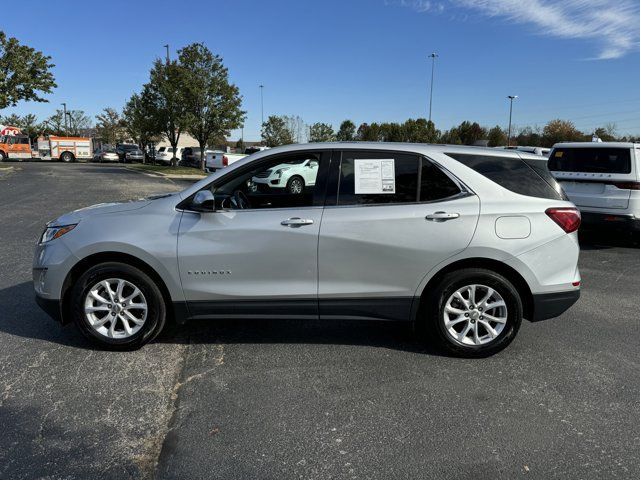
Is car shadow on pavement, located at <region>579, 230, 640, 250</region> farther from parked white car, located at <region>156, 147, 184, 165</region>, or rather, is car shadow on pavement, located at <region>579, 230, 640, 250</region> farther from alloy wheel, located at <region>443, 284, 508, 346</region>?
parked white car, located at <region>156, 147, 184, 165</region>

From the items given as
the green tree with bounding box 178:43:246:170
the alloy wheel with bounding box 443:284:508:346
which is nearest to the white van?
the alloy wheel with bounding box 443:284:508:346

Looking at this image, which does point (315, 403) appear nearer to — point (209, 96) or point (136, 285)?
point (136, 285)

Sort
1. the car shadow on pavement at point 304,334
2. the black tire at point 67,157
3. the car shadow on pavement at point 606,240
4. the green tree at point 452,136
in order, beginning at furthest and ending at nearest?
the green tree at point 452,136, the black tire at point 67,157, the car shadow on pavement at point 606,240, the car shadow on pavement at point 304,334

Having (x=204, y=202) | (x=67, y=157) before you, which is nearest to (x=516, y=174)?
(x=204, y=202)

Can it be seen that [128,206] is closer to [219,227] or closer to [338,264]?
[219,227]

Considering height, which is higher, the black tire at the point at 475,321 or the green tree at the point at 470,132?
the green tree at the point at 470,132

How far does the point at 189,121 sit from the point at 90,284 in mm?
28823

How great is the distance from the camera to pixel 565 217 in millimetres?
3982

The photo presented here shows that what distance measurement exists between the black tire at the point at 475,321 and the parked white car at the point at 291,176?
1.38 m

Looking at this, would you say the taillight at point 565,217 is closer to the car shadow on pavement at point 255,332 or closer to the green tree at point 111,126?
the car shadow on pavement at point 255,332

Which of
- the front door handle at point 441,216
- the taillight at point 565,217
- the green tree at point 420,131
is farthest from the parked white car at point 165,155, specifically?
the taillight at point 565,217

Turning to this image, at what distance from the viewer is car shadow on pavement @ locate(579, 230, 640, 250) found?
909cm

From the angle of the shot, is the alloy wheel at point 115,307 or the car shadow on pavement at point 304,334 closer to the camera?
the alloy wheel at point 115,307

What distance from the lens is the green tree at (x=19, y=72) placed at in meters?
29.0
